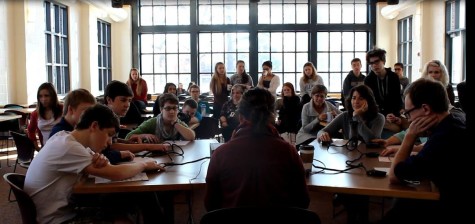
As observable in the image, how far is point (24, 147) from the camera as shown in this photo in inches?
170

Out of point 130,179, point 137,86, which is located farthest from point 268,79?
point 130,179

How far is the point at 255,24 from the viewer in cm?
1255

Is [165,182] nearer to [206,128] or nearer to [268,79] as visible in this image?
[206,128]

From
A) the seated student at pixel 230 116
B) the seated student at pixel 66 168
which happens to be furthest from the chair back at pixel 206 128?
the seated student at pixel 66 168

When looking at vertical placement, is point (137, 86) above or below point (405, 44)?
below

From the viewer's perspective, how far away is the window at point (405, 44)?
455 inches

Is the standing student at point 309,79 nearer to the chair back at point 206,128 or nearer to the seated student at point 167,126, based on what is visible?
the chair back at point 206,128

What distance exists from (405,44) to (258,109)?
10.7 meters

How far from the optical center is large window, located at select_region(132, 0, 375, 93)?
12594 mm

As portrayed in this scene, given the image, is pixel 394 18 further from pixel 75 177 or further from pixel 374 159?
pixel 75 177

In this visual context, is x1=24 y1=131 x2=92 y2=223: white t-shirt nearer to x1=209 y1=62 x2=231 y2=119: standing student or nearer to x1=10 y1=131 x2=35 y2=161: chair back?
x1=10 y1=131 x2=35 y2=161: chair back

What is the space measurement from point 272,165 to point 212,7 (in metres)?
11.1

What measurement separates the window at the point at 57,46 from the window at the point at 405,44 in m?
7.86

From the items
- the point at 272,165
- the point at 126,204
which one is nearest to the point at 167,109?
the point at 126,204
